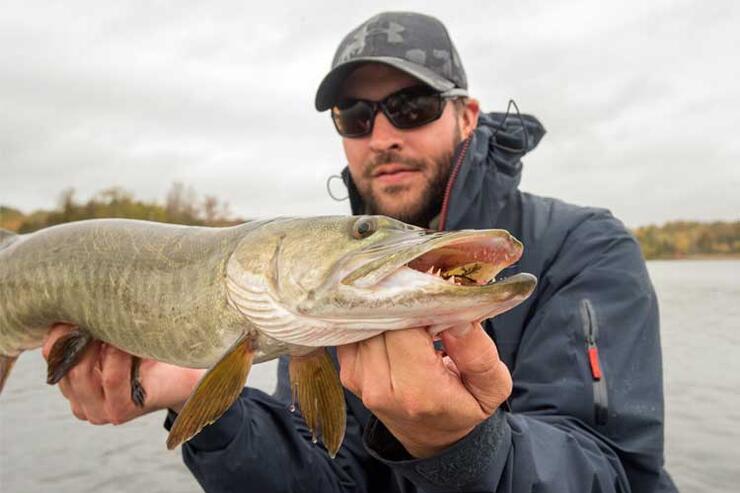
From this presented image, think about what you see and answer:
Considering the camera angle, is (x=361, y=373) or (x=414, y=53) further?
(x=414, y=53)

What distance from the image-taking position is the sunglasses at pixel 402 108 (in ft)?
10.5

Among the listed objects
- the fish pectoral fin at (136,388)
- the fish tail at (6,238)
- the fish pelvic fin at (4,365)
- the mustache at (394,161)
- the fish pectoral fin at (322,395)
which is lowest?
the fish pelvic fin at (4,365)

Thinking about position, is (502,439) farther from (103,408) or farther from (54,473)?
(54,473)

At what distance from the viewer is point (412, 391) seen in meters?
1.49

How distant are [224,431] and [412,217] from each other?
1.55 meters

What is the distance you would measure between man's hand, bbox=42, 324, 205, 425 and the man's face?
1.46 meters

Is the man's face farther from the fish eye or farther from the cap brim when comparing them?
the fish eye

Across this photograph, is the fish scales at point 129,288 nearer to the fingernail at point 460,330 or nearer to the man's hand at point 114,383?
the man's hand at point 114,383

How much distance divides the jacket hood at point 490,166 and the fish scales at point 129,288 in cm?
132

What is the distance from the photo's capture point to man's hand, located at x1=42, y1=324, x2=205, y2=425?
7.43 feet

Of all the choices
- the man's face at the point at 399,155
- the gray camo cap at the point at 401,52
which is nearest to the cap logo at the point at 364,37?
the gray camo cap at the point at 401,52

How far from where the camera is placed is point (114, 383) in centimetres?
229

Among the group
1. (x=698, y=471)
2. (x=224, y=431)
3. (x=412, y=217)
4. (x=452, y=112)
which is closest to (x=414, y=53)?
(x=452, y=112)

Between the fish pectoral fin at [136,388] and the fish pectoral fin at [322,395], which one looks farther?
the fish pectoral fin at [136,388]
